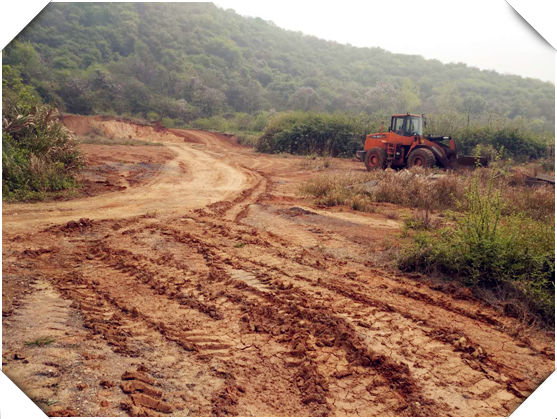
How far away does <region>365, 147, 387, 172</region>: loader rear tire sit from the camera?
49.6 ft

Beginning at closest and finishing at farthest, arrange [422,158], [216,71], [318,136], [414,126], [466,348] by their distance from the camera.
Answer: [466,348] < [422,158] < [414,126] < [318,136] < [216,71]

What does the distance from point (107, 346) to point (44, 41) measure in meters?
31.2

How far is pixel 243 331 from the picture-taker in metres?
3.58

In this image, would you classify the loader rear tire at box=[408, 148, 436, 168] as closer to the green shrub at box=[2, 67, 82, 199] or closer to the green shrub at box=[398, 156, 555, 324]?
the green shrub at box=[398, 156, 555, 324]

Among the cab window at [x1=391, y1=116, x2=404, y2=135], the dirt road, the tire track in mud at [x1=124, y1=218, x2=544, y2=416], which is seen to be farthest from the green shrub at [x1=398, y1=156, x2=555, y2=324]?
the cab window at [x1=391, y1=116, x2=404, y2=135]

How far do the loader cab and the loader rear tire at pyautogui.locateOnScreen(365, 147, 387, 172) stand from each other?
0.93m

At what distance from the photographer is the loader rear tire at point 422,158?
44.2 ft

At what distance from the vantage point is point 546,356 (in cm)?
335

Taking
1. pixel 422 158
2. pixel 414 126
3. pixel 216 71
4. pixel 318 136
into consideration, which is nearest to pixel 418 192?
pixel 422 158

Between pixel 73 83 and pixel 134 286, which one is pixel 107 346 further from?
pixel 73 83

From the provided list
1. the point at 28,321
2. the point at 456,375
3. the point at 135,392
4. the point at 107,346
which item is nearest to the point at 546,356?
the point at 456,375

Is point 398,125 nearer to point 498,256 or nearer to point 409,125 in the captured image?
point 409,125

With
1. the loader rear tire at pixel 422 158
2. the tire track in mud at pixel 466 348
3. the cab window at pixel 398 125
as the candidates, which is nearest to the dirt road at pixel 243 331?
the tire track in mud at pixel 466 348

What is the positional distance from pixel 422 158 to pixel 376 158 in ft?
7.04
